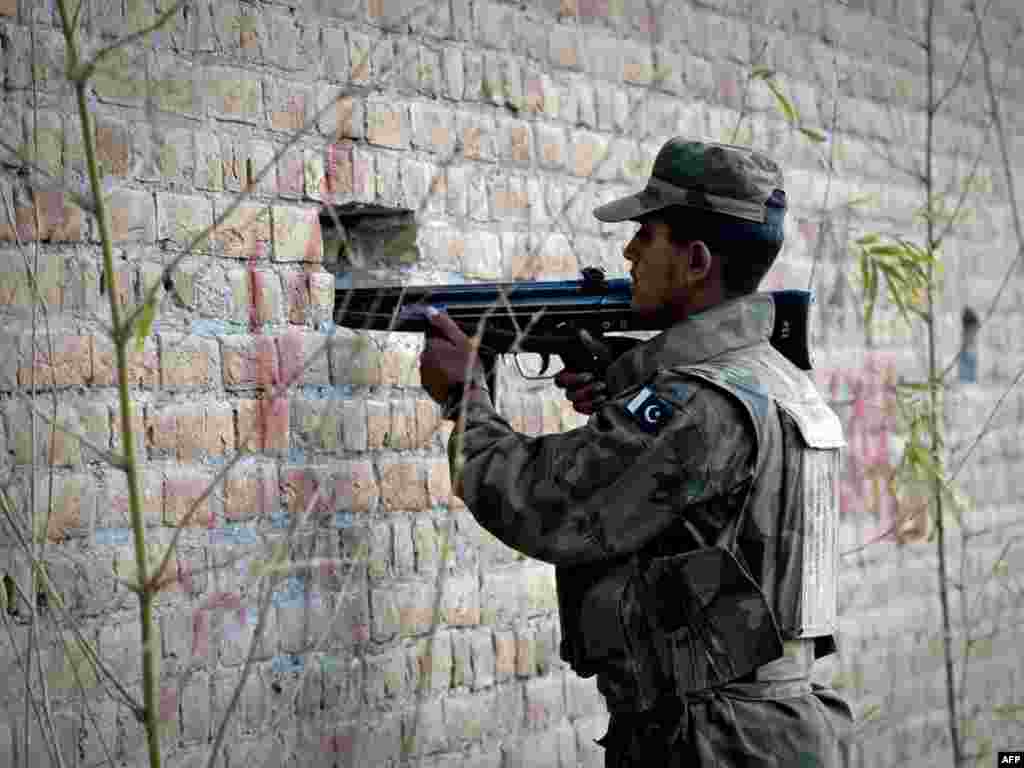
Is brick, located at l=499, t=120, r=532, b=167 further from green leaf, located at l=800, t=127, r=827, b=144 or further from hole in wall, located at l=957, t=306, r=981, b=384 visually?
hole in wall, located at l=957, t=306, r=981, b=384

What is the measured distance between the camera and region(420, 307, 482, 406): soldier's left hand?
→ 274cm

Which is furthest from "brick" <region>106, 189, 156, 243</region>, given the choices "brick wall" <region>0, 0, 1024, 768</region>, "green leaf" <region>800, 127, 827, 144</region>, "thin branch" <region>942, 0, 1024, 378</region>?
"thin branch" <region>942, 0, 1024, 378</region>

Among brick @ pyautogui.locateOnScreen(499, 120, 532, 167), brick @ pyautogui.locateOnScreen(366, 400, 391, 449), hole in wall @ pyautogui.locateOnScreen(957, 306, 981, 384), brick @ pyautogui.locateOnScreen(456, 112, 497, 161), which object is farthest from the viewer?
hole in wall @ pyautogui.locateOnScreen(957, 306, 981, 384)

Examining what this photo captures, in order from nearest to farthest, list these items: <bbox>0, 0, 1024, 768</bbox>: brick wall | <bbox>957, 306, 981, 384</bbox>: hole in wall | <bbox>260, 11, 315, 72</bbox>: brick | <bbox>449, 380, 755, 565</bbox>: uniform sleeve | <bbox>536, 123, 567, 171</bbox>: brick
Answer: <bbox>449, 380, 755, 565</bbox>: uniform sleeve
<bbox>0, 0, 1024, 768</bbox>: brick wall
<bbox>260, 11, 315, 72</bbox>: brick
<bbox>536, 123, 567, 171</bbox>: brick
<bbox>957, 306, 981, 384</bbox>: hole in wall

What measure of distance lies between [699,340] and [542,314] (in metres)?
0.30

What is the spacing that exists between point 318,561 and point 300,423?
29 centimetres

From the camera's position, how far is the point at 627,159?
4172 millimetres

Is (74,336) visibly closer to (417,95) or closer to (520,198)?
(417,95)

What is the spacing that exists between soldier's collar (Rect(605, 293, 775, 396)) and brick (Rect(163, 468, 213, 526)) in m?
0.81

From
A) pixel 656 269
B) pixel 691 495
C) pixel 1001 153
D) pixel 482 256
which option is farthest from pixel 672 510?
pixel 1001 153

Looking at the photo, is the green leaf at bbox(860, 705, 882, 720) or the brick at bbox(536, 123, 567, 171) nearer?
the brick at bbox(536, 123, 567, 171)

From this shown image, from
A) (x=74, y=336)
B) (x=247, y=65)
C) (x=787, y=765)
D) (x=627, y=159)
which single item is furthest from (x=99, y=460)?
(x=627, y=159)

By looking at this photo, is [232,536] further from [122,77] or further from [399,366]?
[122,77]

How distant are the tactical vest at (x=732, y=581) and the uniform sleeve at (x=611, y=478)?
6cm
